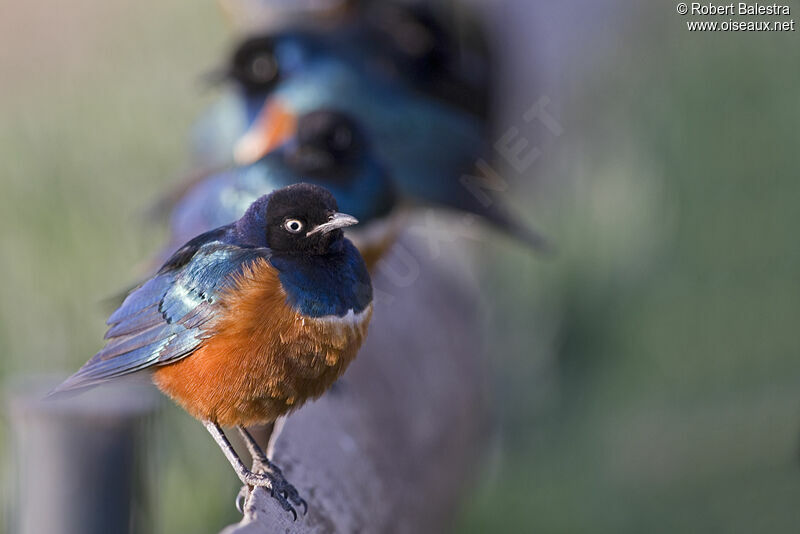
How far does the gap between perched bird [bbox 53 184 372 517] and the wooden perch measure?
0.49ft

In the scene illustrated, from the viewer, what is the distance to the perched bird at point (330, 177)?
2.20m

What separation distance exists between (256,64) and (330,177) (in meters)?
1.24

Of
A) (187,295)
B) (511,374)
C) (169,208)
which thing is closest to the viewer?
(187,295)

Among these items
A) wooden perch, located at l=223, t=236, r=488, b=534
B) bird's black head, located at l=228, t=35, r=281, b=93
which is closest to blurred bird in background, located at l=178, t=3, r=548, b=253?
bird's black head, located at l=228, t=35, r=281, b=93

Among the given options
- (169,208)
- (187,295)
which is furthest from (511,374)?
(187,295)

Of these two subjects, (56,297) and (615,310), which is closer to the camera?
(56,297)

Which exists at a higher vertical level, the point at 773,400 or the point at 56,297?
the point at 56,297

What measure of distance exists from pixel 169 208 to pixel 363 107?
64 centimetres

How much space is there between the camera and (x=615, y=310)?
3920 mm

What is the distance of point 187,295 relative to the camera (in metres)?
1.40

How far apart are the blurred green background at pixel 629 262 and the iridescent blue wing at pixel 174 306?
6.62 ft

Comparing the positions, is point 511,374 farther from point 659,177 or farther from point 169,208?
point 169,208

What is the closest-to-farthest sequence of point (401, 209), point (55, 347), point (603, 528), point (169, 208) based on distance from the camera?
point (401, 209) → point (169, 208) → point (55, 347) → point (603, 528)

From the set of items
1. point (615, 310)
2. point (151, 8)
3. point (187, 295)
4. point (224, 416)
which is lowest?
point (615, 310)
